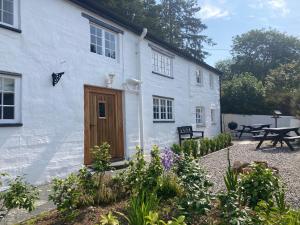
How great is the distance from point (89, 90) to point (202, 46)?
111ft

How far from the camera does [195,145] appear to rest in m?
11.7

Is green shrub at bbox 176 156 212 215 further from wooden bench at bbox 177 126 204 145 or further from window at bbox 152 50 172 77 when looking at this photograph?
wooden bench at bbox 177 126 204 145

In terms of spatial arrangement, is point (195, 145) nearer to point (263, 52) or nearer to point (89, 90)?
point (89, 90)

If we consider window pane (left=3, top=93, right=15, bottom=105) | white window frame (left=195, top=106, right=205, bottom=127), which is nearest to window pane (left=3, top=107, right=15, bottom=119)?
window pane (left=3, top=93, right=15, bottom=105)

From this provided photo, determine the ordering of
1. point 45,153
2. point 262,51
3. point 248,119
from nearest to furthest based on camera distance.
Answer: point 45,153 < point 248,119 < point 262,51

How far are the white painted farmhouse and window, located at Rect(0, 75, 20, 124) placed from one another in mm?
21

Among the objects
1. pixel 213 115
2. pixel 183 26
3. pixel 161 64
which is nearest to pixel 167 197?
pixel 161 64

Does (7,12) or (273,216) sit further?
(7,12)

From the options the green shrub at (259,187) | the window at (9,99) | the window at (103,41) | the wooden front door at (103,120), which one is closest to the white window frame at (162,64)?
the window at (103,41)

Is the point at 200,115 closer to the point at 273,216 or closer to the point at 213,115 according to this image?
the point at 213,115

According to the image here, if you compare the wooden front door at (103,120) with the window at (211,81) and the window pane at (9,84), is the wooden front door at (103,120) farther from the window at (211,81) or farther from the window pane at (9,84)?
the window at (211,81)

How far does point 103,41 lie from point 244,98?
19.7m

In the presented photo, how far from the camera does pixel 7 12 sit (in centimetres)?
Result: 764

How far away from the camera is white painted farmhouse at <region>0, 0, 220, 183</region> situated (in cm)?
754
